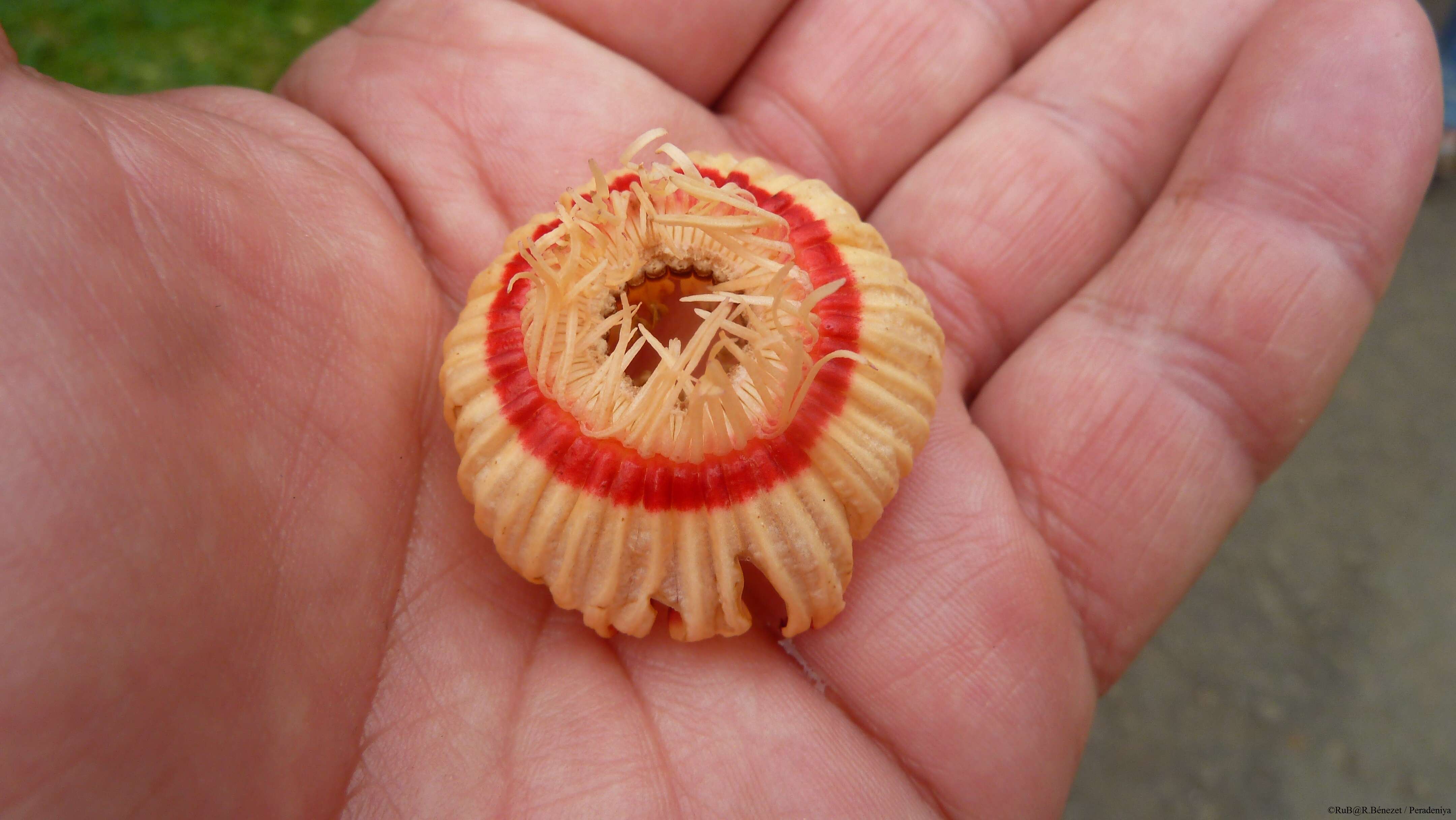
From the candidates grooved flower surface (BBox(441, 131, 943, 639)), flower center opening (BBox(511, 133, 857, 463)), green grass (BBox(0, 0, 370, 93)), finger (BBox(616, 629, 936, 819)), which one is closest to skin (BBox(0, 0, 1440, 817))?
finger (BBox(616, 629, 936, 819))

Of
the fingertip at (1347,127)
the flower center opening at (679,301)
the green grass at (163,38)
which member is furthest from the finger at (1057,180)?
the green grass at (163,38)

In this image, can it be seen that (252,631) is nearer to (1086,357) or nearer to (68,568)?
(68,568)

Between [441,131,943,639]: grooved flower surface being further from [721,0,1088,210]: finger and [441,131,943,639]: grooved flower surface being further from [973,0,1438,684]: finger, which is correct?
[721,0,1088,210]: finger

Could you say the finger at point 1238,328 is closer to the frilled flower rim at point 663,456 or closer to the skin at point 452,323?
the skin at point 452,323

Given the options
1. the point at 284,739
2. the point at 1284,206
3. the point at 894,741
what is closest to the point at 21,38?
the point at 284,739

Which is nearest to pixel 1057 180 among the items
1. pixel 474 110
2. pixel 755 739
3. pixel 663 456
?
pixel 663 456

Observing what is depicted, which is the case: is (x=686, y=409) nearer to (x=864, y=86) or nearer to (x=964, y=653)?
(x=964, y=653)

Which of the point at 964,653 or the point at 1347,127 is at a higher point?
the point at 1347,127
